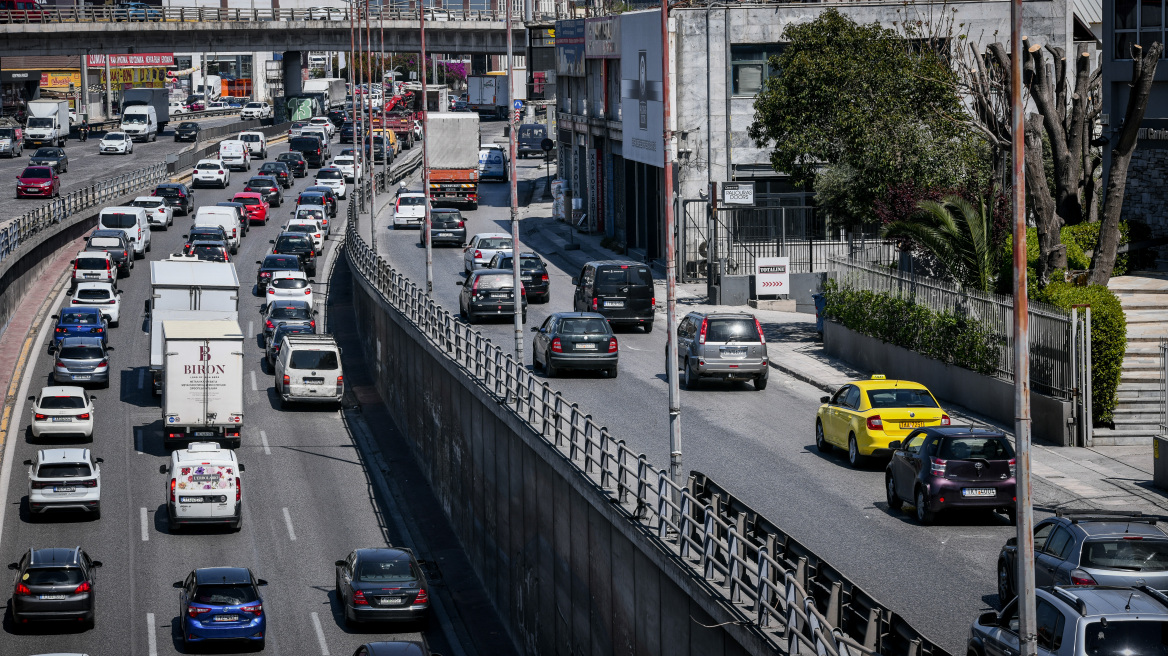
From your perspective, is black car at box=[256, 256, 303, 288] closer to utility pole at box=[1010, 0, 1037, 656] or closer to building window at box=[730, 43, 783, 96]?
building window at box=[730, 43, 783, 96]

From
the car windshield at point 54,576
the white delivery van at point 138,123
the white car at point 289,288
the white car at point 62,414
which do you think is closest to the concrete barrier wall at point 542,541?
Result: the car windshield at point 54,576

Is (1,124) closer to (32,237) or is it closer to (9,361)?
(32,237)

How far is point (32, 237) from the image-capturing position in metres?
62.7

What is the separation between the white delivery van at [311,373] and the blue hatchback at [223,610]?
1755 centimetres

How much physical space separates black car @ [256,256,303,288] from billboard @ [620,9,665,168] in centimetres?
1462

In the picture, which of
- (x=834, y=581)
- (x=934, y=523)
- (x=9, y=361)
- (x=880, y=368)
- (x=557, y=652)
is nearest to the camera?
(x=834, y=581)

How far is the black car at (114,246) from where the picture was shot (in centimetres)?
6319

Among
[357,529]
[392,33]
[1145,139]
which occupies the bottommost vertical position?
[357,529]

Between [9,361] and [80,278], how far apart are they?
872cm

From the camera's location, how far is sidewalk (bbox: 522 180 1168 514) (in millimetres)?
23844

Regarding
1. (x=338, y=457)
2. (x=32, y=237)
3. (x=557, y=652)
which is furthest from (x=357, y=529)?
(x=32, y=237)

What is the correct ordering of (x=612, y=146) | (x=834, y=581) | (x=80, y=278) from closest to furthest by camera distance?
1. (x=834, y=581)
2. (x=80, y=278)
3. (x=612, y=146)

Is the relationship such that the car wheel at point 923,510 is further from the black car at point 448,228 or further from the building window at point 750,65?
the black car at point 448,228

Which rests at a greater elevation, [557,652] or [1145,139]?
[1145,139]
